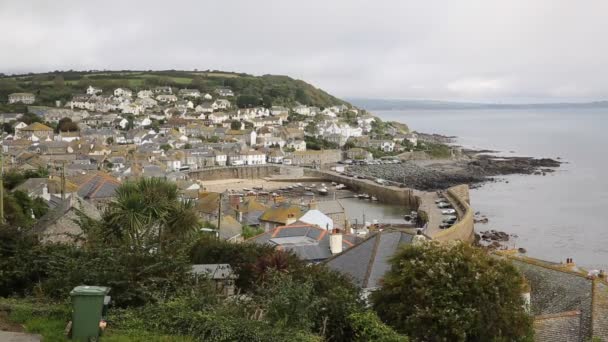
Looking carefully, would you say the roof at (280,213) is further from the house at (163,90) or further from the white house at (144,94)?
the house at (163,90)

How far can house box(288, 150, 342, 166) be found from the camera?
81.6 m

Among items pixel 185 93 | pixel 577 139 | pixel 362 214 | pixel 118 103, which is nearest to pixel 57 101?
pixel 118 103

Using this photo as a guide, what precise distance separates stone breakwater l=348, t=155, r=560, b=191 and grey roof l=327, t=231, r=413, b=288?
156ft

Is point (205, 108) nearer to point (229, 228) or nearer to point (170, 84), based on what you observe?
point (170, 84)

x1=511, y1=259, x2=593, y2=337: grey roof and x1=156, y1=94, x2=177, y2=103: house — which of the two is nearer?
x1=511, y1=259, x2=593, y2=337: grey roof

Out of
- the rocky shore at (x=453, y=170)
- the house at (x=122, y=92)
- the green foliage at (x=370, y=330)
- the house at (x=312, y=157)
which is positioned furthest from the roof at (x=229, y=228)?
the house at (x=122, y=92)

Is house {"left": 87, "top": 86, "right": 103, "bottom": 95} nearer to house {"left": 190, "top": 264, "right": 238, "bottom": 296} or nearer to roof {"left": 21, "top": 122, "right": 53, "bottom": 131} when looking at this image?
roof {"left": 21, "top": 122, "right": 53, "bottom": 131}

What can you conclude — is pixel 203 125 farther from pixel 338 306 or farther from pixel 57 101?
pixel 338 306

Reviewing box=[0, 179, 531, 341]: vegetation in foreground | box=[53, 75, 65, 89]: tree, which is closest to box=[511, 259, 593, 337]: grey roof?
box=[0, 179, 531, 341]: vegetation in foreground

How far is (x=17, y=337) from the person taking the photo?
26.0ft

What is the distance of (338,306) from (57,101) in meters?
112

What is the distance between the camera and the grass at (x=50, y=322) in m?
7.92

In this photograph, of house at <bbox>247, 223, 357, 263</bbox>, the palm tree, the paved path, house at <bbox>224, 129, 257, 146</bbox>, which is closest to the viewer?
the paved path

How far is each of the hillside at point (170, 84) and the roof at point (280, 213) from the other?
90258 mm
